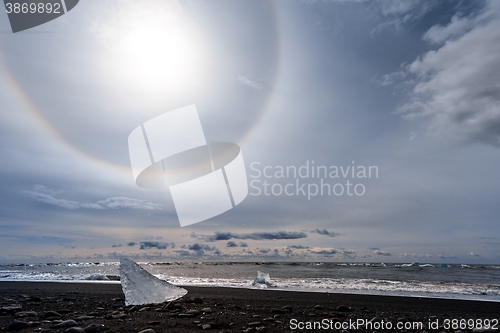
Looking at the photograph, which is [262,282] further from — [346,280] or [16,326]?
[16,326]

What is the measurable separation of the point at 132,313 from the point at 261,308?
3826mm

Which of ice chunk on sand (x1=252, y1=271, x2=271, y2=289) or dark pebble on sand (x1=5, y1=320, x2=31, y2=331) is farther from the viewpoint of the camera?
ice chunk on sand (x1=252, y1=271, x2=271, y2=289)

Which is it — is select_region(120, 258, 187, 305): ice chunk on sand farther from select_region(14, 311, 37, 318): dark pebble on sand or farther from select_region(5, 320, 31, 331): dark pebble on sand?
select_region(5, 320, 31, 331): dark pebble on sand

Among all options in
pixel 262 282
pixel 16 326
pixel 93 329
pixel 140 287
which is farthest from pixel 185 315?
pixel 262 282

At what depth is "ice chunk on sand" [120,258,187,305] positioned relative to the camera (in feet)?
29.4

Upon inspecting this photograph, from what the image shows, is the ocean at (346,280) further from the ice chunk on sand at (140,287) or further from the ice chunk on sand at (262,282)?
the ice chunk on sand at (140,287)

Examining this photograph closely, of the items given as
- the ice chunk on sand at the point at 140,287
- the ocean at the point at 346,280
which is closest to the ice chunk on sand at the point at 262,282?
the ocean at the point at 346,280

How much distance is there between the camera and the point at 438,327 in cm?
701

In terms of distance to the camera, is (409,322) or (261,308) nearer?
(409,322)

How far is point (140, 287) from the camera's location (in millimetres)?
9133

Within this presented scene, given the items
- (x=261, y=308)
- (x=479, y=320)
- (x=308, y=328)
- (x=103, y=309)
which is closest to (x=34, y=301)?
(x=103, y=309)

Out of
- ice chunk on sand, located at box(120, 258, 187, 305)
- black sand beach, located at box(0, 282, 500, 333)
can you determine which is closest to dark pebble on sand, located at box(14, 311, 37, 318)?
black sand beach, located at box(0, 282, 500, 333)

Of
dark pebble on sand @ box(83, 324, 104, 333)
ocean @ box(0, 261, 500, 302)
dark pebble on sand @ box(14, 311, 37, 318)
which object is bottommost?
ocean @ box(0, 261, 500, 302)

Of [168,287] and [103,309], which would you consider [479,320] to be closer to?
[168,287]
